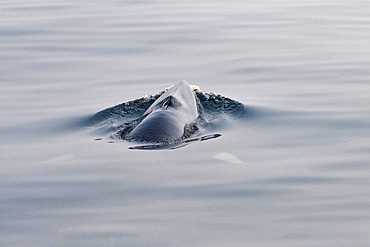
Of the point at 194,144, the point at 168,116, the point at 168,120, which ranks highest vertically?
the point at 168,116

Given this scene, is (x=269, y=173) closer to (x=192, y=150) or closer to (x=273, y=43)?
(x=192, y=150)

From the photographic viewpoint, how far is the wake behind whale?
1152 centimetres

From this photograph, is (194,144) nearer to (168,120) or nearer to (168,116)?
(168,120)

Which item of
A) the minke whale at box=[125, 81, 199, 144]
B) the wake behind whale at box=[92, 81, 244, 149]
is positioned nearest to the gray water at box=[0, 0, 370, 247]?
the wake behind whale at box=[92, 81, 244, 149]

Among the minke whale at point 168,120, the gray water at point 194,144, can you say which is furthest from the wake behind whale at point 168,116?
the gray water at point 194,144

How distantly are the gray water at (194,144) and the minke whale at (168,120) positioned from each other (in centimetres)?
44

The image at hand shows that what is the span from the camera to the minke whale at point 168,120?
11.5 m

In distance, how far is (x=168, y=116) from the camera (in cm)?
1213

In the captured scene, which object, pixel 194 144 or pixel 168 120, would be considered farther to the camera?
pixel 168 120

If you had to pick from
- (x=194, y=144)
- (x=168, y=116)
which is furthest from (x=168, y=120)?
(x=194, y=144)

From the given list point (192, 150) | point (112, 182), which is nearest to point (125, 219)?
point (112, 182)

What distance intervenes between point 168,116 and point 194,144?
913 mm

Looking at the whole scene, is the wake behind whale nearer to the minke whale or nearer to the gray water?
the minke whale

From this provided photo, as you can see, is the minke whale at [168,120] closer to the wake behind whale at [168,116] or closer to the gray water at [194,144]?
the wake behind whale at [168,116]
